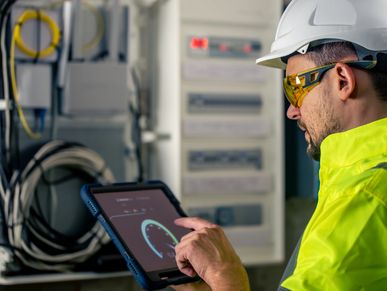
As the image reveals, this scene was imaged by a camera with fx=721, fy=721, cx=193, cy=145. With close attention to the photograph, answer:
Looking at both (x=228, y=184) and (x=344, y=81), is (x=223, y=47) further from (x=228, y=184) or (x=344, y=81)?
(x=344, y=81)

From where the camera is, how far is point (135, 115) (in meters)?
2.98

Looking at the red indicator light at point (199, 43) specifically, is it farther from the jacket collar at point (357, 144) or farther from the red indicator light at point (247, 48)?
the jacket collar at point (357, 144)

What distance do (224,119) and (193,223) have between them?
120 centimetres

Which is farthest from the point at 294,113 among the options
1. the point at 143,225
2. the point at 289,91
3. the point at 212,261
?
the point at 143,225

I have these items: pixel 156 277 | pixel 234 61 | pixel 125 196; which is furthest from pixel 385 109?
pixel 234 61

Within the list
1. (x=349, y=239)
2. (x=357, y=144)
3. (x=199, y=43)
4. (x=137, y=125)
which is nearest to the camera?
(x=349, y=239)

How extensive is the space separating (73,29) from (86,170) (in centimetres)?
54

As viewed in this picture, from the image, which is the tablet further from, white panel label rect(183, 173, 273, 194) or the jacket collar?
white panel label rect(183, 173, 273, 194)

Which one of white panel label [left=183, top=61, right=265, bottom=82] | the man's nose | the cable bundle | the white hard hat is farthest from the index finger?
white panel label [left=183, top=61, right=265, bottom=82]

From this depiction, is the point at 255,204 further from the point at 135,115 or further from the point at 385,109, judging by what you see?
the point at 385,109

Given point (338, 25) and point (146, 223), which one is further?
point (146, 223)

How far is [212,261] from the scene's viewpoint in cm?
147

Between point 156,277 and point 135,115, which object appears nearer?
point 156,277

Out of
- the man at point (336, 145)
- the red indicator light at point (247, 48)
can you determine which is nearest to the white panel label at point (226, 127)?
the red indicator light at point (247, 48)
